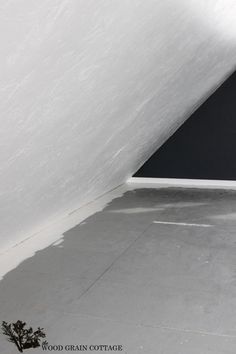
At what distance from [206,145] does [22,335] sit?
469 cm

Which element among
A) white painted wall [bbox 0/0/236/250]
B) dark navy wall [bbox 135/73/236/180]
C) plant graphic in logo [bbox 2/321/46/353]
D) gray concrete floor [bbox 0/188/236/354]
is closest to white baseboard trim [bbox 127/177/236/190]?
dark navy wall [bbox 135/73/236/180]

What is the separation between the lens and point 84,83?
8.34 ft

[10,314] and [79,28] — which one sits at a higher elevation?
[79,28]

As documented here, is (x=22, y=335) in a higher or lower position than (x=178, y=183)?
higher

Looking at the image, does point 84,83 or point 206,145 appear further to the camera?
point 206,145

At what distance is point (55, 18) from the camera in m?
1.75

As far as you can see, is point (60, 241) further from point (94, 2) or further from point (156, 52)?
point (94, 2)

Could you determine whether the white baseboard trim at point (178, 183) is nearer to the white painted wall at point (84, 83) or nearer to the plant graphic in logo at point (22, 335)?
the white painted wall at point (84, 83)

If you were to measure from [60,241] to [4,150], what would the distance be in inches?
73.1

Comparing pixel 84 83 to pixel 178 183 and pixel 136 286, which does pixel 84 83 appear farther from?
pixel 178 183

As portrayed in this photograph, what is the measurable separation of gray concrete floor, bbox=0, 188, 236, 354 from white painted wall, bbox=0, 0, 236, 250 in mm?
503

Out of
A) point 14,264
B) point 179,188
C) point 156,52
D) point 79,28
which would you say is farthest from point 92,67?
point 179,188

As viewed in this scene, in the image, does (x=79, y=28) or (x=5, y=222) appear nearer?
(x=79, y=28)

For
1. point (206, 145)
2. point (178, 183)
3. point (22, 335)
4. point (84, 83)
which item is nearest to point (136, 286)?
point (22, 335)
